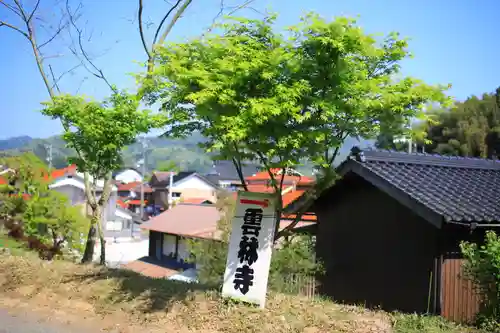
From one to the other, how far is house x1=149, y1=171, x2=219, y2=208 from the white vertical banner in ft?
190

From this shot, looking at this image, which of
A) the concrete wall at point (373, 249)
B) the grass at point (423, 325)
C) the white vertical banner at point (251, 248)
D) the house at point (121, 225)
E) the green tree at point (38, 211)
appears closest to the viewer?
the grass at point (423, 325)

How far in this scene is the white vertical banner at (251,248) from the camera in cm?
789

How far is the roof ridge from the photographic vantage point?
10.6 meters

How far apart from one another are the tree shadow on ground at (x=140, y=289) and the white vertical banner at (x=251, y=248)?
81cm

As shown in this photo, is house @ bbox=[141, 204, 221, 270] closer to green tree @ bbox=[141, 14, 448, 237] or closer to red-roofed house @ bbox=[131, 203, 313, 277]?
red-roofed house @ bbox=[131, 203, 313, 277]

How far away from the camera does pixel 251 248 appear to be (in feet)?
26.5

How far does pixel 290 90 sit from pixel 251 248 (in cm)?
285

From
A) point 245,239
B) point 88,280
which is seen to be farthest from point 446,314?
point 88,280

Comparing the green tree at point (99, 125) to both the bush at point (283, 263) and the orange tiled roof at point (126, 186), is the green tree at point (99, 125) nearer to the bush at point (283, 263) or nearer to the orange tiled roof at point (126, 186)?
the bush at point (283, 263)

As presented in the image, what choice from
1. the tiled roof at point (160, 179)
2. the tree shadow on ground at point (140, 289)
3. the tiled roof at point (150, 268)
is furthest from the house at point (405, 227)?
the tiled roof at point (160, 179)

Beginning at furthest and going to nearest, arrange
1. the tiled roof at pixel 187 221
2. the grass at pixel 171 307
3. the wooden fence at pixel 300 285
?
the tiled roof at pixel 187 221
the wooden fence at pixel 300 285
the grass at pixel 171 307

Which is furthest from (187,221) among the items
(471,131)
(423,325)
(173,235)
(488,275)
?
(488,275)

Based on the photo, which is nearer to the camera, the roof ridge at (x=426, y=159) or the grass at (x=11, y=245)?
the roof ridge at (x=426, y=159)

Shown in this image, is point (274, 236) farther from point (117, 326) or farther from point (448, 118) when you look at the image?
point (448, 118)
